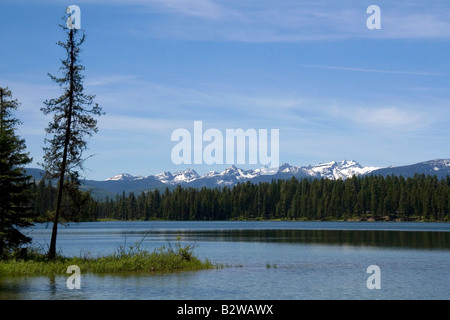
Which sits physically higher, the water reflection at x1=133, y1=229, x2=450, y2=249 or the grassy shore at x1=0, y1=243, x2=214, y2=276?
the grassy shore at x1=0, y1=243, x2=214, y2=276

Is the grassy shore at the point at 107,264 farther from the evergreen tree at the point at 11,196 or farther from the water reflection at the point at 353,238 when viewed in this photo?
the water reflection at the point at 353,238

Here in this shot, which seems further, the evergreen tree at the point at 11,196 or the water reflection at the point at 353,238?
the water reflection at the point at 353,238

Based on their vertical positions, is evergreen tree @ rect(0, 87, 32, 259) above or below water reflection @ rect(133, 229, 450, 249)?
above

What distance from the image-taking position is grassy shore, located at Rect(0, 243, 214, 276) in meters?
40.9

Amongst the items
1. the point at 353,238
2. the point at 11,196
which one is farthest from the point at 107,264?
the point at 353,238

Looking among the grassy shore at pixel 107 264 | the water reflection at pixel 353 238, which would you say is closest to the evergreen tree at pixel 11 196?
the grassy shore at pixel 107 264

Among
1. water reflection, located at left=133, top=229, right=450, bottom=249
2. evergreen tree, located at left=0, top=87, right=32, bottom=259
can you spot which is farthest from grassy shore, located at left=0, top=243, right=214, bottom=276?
water reflection, located at left=133, top=229, right=450, bottom=249

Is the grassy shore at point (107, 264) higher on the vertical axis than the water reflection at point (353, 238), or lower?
higher

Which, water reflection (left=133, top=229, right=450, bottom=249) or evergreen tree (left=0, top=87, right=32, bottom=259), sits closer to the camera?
evergreen tree (left=0, top=87, right=32, bottom=259)

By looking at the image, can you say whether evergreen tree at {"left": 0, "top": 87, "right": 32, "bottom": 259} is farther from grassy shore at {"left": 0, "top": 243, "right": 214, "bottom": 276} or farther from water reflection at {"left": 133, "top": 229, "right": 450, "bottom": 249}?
water reflection at {"left": 133, "top": 229, "right": 450, "bottom": 249}

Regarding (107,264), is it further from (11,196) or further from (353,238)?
(353,238)

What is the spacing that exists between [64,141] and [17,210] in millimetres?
6687

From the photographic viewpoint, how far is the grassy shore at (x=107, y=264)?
134 ft

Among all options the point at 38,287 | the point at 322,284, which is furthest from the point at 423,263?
the point at 38,287
